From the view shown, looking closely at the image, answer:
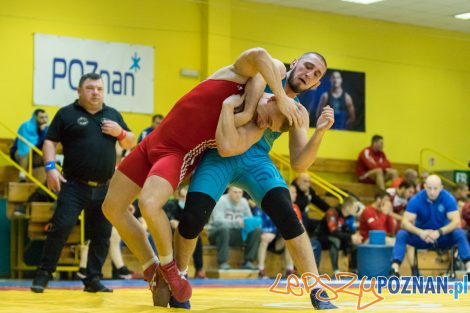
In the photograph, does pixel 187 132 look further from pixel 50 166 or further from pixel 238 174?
pixel 50 166

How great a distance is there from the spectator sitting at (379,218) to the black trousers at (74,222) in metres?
6.85

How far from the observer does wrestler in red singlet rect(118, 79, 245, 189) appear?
17.9ft

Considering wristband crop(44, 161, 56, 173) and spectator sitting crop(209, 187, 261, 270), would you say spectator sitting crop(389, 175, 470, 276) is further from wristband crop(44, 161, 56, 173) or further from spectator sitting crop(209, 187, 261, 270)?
wristband crop(44, 161, 56, 173)

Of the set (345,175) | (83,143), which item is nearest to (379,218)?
(345,175)

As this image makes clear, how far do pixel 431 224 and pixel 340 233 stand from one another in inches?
86.5

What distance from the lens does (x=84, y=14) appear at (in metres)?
15.4

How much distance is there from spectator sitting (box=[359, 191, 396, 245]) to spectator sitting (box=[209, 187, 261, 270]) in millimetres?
1733

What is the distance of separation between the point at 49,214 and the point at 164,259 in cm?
652

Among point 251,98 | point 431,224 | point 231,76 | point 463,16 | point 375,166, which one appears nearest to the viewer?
point 251,98

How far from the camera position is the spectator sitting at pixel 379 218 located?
13.7 metres

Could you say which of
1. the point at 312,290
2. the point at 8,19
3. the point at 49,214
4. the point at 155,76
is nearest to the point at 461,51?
the point at 155,76

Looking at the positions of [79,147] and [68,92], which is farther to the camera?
[68,92]

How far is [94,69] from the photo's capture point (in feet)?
50.3

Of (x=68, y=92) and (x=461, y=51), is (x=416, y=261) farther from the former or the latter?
(x=461, y=51)
